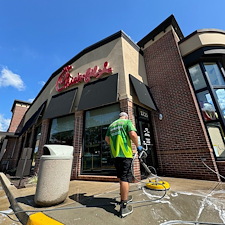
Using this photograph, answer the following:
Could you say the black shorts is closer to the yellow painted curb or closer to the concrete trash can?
the yellow painted curb

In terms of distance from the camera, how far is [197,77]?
6059mm

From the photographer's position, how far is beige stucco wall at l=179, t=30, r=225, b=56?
5939 millimetres

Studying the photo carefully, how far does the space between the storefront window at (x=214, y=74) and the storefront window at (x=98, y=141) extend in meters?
4.68

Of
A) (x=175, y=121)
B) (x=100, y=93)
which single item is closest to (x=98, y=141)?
(x=100, y=93)

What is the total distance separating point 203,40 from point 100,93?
5.58 meters

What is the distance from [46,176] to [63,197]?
62cm

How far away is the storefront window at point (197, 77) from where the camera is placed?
19.3ft

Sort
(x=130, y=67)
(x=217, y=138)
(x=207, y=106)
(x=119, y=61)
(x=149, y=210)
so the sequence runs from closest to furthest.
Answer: (x=149, y=210)
(x=217, y=138)
(x=207, y=106)
(x=119, y=61)
(x=130, y=67)

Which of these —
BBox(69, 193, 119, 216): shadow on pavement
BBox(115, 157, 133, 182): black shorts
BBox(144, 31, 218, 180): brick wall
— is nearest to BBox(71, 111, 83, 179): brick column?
BBox(69, 193, 119, 216): shadow on pavement

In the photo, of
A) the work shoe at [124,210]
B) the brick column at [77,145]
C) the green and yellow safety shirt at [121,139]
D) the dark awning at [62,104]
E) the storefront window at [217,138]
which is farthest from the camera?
the dark awning at [62,104]

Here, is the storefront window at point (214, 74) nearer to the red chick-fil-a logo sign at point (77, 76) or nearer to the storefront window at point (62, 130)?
the red chick-fil-a logo sign at point (77, 76)

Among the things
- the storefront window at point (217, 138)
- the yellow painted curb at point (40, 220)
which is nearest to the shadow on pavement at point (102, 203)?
the yellow painted curb at point (40, 220)

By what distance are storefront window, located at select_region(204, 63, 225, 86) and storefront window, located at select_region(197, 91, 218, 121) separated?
0.70 meters

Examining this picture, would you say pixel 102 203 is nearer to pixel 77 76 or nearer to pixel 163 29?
pixel 77 76
